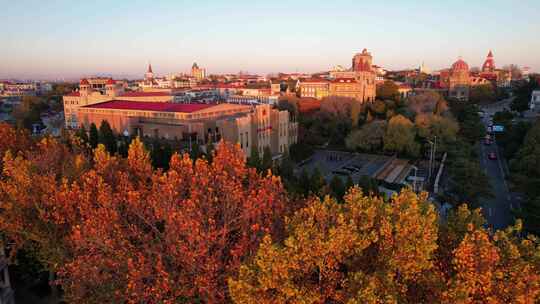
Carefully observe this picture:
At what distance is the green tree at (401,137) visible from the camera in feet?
123

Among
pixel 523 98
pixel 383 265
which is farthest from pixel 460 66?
pixel 383 265

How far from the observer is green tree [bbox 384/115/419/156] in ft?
123

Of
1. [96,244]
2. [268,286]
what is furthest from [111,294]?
[268,286]

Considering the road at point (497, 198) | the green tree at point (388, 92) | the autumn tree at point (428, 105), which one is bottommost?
the road at point (497, 198)

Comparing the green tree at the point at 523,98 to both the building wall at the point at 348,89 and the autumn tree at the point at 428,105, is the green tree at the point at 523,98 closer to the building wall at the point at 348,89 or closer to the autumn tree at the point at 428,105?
the autumn tree at the point at 428,105

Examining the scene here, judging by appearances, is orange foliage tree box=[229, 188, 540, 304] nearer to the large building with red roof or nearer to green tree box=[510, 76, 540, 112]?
the large building with red roof

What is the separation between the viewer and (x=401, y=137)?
123 feet

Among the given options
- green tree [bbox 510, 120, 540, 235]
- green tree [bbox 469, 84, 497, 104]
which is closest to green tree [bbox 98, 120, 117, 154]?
green tree [bbox 510, 120, 540, 235]

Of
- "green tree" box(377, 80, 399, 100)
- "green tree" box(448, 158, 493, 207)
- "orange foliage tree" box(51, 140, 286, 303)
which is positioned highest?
"green tree" box(377, 80, 399, 100)

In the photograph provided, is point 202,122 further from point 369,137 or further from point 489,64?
point 489,64

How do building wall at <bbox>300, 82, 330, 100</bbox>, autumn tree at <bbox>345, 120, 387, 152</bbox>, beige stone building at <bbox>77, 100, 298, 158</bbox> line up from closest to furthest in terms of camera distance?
1. beige stone building at <bbox>77, 100, 298, 158</bbox>
2. autumn tree at <bbox>345, 120, 387, 152</bbox>
3. building wall at <bbox>300, 82, 330, 100</bbox>

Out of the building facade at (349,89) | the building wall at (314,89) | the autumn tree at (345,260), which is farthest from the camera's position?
the building wall at (314,89)

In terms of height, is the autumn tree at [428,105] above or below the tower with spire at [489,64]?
below

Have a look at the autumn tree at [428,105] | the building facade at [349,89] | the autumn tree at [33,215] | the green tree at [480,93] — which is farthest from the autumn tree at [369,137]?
the green tree at [480,93]
